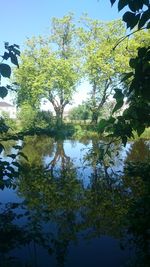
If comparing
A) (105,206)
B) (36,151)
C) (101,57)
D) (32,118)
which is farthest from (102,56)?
(105,206)

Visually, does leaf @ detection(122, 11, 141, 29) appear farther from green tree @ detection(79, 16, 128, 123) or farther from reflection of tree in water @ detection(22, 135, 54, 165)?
green tree @ detection(79, 16, 128, 123)

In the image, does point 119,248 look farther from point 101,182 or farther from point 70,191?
point 101,182

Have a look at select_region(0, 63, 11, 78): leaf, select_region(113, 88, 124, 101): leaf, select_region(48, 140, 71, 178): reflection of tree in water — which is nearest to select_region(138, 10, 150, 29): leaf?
select_region(113, 88, 124, 101): leaf

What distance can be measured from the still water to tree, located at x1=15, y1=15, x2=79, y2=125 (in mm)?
32124

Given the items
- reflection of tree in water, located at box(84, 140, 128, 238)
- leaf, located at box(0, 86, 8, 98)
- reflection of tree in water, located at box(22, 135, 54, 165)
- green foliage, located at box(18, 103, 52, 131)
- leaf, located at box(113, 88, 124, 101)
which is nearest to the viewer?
leaf, located at box(113, 88, 124, 101)

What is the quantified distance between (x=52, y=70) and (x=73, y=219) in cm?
3933

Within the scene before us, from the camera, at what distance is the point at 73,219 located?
9414 millimetres

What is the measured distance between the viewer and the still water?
643 cm

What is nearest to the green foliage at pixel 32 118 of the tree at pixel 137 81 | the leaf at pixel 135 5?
the tree at pixel 137 81

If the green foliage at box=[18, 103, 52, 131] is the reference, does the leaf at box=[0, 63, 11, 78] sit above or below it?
below

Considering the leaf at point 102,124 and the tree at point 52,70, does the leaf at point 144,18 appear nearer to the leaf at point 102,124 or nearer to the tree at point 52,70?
the leaf at point 102,124

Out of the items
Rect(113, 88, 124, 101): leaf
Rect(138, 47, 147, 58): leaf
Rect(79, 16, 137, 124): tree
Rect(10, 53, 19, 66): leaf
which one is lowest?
Rect(113, 88, 124, 101): leaf

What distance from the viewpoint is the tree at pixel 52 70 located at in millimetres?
47125

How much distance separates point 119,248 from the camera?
7609mm
